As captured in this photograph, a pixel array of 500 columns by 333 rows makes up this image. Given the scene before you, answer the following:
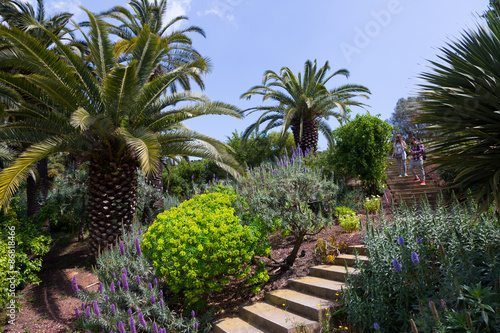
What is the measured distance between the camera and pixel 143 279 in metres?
4.98

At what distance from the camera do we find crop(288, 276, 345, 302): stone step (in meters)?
4.36

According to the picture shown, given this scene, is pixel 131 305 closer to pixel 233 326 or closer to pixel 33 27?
pixel 233 326

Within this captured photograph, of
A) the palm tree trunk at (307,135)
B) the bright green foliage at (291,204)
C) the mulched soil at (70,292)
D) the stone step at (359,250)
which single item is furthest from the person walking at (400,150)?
the stone step at (359,250)

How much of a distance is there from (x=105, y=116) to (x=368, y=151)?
26.5 ft

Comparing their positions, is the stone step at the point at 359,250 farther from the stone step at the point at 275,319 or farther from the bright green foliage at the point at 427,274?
the stone step at the point at 275,319

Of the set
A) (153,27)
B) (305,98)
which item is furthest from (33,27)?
(305,98)

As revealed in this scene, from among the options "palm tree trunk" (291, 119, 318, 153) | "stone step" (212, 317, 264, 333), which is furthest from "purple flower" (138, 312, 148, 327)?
"palm tree trunk" (291, 119, 318, 153)

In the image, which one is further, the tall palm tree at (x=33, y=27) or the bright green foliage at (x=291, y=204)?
the tall palm tree at (x=33, y=27)

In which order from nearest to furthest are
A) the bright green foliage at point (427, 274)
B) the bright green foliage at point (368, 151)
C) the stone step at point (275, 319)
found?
the bright green foliage at point (427, 274) < the stone step at point (275, 319) < the bright green foliage at point (368, 151)

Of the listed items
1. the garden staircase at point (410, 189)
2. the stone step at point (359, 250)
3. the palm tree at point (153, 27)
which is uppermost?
the palm tree at point (153, 27)

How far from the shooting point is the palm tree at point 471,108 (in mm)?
3561

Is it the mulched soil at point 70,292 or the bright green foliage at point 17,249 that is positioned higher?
the bright green foliage at point 17,249

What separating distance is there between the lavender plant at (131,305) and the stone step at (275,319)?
0.72 meters

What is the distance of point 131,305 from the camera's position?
4.41 metres
